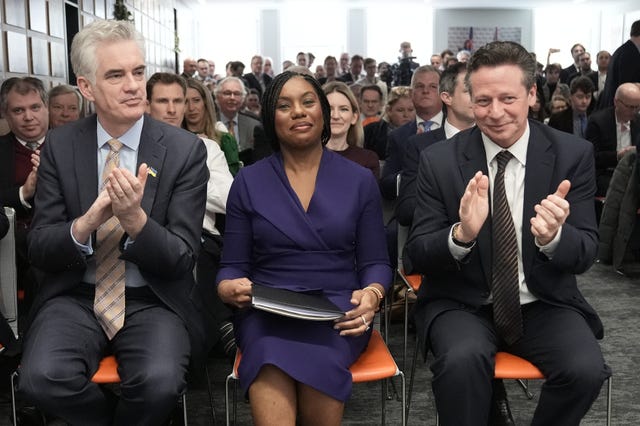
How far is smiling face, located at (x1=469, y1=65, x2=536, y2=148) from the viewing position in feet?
7.45

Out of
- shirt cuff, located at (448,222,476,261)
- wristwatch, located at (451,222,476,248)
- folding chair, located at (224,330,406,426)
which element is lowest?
folding chair, located at (224,330,406,426)

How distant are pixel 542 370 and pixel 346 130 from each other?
2192 mm

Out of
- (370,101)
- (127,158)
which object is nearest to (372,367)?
(127,158)

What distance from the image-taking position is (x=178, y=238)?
2.24 metres

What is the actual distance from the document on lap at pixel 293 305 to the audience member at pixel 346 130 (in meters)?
1.87

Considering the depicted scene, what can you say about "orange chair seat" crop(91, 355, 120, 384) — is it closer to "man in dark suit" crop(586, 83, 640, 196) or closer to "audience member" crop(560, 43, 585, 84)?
"man in dark suit" crop(586, 83, 640, 196)

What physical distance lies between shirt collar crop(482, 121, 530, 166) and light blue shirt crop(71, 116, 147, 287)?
108 cm

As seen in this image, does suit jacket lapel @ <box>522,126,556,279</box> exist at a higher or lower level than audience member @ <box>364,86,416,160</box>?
lower

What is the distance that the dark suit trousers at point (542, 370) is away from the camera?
6.89 feet

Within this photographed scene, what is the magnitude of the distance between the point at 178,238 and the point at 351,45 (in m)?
20.1

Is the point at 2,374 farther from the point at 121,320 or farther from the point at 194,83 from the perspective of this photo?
the point at 194,83

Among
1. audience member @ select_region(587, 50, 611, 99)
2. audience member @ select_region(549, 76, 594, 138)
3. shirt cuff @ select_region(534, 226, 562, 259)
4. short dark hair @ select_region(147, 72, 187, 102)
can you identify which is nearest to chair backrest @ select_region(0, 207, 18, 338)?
short dark hair @ select_region(147, 72, 187, 102)

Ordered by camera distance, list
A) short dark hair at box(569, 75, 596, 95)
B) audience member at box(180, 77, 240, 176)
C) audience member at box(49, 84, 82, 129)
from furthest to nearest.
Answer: short dark hair at box(569, 75, 596, 95), audience member at box(49, 84, 82, 129), audience member at box(180, 77, 240, 176)

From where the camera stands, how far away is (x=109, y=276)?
2279 mm
